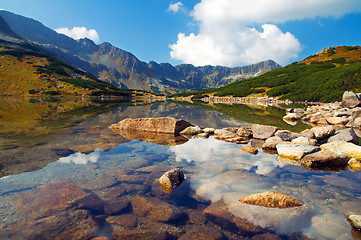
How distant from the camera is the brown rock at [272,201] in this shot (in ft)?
18.5

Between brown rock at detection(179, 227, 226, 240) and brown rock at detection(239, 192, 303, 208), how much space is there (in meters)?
1.78

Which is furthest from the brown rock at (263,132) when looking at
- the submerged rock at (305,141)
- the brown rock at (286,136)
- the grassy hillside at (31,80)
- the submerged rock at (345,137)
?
the grassy hillside at (31,80)

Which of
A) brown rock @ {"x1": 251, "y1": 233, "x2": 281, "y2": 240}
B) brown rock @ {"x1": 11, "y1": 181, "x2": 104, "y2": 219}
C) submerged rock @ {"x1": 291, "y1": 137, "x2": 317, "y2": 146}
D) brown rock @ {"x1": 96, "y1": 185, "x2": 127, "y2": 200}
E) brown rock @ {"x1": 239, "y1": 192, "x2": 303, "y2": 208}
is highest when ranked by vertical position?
submerged rock @ {"x1": 291, "y1": 137, "x2": 317, "y2": 146}

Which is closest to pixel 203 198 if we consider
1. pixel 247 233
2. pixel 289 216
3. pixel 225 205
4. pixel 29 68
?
pixel 225 205

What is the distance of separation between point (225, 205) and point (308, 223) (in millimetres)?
2199

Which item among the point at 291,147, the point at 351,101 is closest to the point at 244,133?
the point at 291,147

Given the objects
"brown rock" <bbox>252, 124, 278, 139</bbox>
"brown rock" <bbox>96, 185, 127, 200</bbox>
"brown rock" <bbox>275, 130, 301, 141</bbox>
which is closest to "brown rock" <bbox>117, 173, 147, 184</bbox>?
"brown rock" <bbox>96, 185, 127, 200</bbox>

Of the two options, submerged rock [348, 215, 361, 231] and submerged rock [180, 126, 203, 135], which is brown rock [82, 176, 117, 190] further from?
submerged rock [180, 126, 203, 135]

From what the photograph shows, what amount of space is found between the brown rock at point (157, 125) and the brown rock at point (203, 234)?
1292 centimetres

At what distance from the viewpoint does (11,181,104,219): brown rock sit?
528 centimetres

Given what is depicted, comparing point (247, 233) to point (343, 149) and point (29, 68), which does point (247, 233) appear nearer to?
point (343, 149)

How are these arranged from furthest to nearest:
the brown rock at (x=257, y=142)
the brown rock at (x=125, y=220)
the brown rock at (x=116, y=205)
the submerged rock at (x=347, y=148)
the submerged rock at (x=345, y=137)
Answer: the brown rock at (x=257, y=142) → the submerged rock at (x=345, y=137) → the submerged rock at (x=347, y=148) → the brown rock at (x=116, y=205) → the brown rock at (x=125, y=220)

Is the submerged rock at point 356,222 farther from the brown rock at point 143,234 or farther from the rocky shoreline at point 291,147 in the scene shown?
the brown rock at point 143,234

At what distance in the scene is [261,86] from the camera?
140875mm
